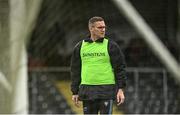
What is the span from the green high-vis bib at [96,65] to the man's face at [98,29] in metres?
0.10

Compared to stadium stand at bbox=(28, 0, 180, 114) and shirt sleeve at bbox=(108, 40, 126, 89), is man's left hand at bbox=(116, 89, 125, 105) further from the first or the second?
stadium stand at bbox=(28, 0, 180, 114)

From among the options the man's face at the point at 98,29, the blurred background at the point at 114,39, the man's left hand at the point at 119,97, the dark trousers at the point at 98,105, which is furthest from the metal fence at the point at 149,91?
the man's face at the point at 98,29

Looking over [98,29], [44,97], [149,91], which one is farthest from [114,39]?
[98,29]

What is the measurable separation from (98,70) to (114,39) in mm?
4400

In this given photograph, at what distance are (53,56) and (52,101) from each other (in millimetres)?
763

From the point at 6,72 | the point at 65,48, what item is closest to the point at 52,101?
the point at 65,48

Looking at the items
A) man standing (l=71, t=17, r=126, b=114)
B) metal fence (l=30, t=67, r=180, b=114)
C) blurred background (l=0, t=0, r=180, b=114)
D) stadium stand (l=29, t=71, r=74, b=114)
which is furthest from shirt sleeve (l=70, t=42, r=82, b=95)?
stadium stand (l=29, t=71, r=74, b=114)

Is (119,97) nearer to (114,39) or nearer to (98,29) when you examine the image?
(98,29)

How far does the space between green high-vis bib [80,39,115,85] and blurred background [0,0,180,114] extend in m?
3.69

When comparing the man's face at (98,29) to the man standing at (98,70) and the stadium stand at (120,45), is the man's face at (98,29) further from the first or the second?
the stadium stand at (120,45)

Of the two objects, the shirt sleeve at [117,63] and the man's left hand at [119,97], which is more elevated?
the shirt sleeve at [117,63]

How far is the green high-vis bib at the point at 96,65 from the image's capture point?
331 cm

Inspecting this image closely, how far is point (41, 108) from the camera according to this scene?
7766 mm

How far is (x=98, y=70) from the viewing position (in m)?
3.32
